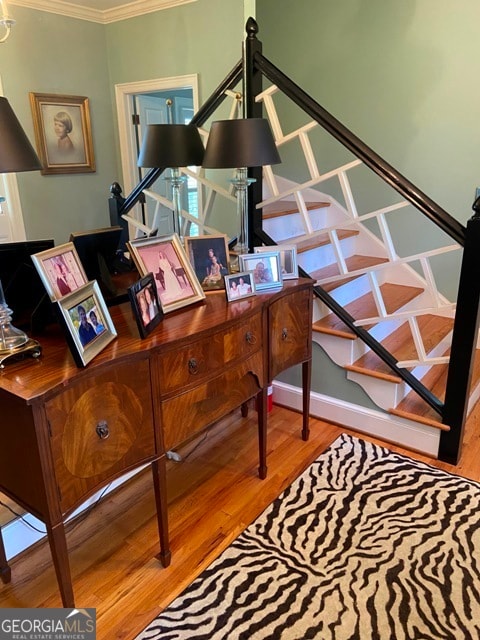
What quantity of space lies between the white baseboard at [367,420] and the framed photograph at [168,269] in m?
1.10

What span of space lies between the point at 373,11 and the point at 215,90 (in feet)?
4.60

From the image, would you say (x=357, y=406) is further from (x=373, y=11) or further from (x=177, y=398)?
(x=373, y=11)

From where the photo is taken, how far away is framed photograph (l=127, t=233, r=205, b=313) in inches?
67.3

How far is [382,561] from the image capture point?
5.57 feet

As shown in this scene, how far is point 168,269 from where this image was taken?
1781mm

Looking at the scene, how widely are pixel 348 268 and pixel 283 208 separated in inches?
21.9

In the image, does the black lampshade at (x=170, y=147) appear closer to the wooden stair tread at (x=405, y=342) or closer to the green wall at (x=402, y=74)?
the wooden stair tread at (x=405, y=342)

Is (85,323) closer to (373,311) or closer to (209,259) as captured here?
(209,259)

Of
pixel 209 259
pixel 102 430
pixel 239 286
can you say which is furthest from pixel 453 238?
pixel 102 430

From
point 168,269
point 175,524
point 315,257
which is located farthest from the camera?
point 315,257

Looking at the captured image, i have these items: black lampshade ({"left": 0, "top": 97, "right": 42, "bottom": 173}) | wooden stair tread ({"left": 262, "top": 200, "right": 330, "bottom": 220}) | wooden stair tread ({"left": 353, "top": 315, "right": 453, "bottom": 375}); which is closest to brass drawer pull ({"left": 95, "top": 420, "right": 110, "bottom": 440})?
black lampshade ({"left": 0, "top": 97, "right": 42, "bottom": 173})

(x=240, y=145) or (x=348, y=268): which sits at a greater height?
(x=240, y=145)

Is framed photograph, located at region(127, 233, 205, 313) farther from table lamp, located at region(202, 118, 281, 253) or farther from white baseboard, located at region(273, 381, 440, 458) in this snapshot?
white baseboard, located at region(273, 381, 440, 458)

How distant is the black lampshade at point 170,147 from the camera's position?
1928 mm
